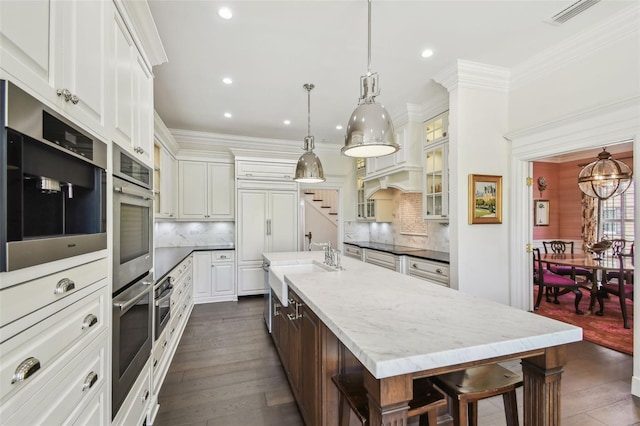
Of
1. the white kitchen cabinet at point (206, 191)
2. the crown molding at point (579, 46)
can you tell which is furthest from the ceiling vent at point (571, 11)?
the white kitchen cabinet at point (206, 191)

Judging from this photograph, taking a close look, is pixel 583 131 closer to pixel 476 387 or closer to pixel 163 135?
pixel 476 387

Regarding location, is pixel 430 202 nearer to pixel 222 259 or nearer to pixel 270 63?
pixel 270 63

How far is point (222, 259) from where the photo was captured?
499 cm

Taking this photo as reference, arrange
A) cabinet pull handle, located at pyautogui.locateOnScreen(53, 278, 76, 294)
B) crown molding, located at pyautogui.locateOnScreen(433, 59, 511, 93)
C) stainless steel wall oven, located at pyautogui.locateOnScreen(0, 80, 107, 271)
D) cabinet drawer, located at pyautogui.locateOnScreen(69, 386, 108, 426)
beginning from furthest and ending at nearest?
1. crown molding, located at pyautogui.locateOnScreen(433, 59, 511, 93)
2. cabinet drawer, located at pyautogui.locateOnScreen(69, 386, 108, 426)
3. cabinet pull handle, located at pyautogui.locateOnScreen(53, 278, 76, 294)
4. stainless steel wall oven, located at pyautogui.locateOnScreen(0, 80, 107, 271)

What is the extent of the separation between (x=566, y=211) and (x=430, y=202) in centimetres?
506

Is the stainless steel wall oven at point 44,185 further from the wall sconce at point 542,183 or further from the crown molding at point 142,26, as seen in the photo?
the wall sconce at point 542,183

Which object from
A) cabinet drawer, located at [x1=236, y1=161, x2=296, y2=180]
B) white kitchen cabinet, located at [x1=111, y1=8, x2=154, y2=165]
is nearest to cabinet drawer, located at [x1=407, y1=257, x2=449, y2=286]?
cabinet drawer, located at [x1=236, y1=161, x2=296, y2=180]

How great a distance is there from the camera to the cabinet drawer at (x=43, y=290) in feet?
2.42

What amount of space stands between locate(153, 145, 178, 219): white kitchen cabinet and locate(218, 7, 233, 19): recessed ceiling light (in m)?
2.16

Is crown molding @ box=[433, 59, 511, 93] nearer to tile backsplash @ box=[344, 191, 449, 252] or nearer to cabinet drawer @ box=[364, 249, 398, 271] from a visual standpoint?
tile backsplash @ box=[344, 191, 449, 252]

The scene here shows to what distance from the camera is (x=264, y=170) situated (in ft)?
16.9

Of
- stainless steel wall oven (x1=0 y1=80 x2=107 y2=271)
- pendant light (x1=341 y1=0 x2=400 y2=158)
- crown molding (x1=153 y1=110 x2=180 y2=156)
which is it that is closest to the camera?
stainless steel wall oven (x1=0 y1=80 x2=107 y2=271)

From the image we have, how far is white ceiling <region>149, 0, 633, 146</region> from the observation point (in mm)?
2254

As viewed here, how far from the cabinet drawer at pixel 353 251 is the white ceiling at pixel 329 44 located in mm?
2847
